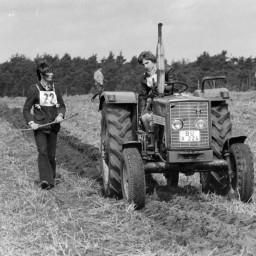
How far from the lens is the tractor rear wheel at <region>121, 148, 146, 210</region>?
19.2ft

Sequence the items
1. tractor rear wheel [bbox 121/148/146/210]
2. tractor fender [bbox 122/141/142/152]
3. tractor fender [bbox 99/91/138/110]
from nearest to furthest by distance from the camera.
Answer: tractor rear wheel [bbox 121/148/146/210] → tractor fender [bbox 122/141/142/152] → tractor fender [bbox 99/91/138/110]

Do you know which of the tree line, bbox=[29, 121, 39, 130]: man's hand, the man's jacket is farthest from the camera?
the tree line

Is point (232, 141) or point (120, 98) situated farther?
point (120, 98)

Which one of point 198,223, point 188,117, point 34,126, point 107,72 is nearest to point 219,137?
point 188,117

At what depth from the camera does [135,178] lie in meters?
5.88

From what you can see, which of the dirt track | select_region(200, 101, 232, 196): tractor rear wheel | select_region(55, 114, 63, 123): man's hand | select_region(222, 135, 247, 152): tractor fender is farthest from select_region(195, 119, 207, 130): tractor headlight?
select_region(55, 114, 63, 123): man's hand

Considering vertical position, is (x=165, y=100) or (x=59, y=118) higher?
(x=165, y=100)

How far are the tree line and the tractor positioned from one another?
60577 mm

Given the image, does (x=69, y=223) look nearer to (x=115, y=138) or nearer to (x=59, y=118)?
(x=115, y=138)

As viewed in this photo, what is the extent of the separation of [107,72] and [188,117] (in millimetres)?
77411

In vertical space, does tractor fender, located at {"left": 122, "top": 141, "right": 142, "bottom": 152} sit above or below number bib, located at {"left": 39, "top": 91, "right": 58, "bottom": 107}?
below

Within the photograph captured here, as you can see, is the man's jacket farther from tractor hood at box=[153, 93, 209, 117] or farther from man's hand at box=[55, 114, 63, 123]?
tractor hood at box=[153, 93, 209, 117]

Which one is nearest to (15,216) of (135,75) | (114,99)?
(114,99)

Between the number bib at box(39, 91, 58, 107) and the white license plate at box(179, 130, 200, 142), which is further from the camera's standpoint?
the number bib at box(39, 91, 58, 107)
